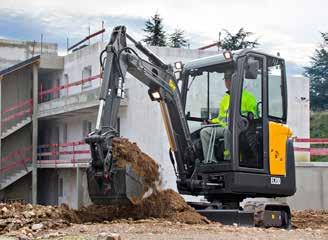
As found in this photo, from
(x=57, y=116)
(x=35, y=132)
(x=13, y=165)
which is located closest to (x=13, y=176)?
(x=13, y=165)

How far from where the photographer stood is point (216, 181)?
12.9 m

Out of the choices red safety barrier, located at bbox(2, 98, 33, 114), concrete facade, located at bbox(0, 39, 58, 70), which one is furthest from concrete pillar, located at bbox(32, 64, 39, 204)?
concrete facade, located at bbox(0, 39, 58, 70)

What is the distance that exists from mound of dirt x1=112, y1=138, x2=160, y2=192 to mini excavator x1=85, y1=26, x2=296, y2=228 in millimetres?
176

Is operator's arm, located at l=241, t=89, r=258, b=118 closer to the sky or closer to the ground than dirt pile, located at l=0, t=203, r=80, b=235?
closer to the sky

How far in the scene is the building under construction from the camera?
31.0 metres

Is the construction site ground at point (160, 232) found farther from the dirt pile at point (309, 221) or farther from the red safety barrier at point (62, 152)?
the red safety barrier at point (62, 152)

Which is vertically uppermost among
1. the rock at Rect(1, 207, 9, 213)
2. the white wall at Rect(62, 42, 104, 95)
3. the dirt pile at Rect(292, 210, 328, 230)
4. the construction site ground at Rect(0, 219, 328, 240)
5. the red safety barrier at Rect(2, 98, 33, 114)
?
the white wall at Rect(62, 42, 104, 95)

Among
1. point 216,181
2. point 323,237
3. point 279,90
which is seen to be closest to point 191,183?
point 216,181

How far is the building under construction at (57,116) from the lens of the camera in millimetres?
30984

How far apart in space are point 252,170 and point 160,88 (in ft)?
7.79

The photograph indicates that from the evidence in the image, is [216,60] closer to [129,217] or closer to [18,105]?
[129,217]

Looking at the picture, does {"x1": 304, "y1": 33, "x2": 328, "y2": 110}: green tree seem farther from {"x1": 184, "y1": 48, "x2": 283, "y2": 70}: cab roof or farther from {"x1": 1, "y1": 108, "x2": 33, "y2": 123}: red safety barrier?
{"x1": 184, "y1": 48, "x2": 283, "y2": 70}: cab roof

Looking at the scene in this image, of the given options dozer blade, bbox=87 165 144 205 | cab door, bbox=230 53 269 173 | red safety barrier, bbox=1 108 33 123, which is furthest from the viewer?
red safety barrier, bbox=1 108 33 123

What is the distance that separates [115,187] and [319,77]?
51.4m
